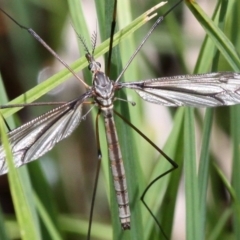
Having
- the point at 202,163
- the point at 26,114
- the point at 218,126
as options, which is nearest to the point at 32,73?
the point at 26,114

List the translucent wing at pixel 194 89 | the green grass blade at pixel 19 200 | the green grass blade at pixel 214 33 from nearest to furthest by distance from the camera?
1. the green grass blade at pixel 19 200
2. the green grass blade at pixel 214 33
3. the translucent wing at pixel 194 89

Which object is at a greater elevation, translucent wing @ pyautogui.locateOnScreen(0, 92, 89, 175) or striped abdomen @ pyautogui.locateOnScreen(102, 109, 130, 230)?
translucent wing @ pyautogui.locateOnScreen(0, 92, 89, 175)

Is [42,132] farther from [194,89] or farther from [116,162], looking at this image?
[194,89]

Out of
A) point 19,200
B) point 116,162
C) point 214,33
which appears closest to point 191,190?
point 116,162

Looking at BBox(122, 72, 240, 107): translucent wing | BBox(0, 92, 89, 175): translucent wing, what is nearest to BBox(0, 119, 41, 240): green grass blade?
BBox(0, 92, 89, 175): translucent wing

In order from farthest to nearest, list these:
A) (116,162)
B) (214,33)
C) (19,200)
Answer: (116,162) < (214,33) < (19,200)

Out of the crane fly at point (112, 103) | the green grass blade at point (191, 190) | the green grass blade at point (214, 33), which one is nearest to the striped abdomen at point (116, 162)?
the crane fly at point (112, 103)

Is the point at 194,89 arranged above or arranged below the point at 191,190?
above

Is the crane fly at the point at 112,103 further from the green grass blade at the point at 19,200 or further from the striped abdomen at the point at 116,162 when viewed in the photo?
the green grass blade at the point at 19,200

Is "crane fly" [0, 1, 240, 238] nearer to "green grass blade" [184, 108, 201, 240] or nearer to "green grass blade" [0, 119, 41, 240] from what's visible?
"green grass blade" [184, 108, 201, 240]
